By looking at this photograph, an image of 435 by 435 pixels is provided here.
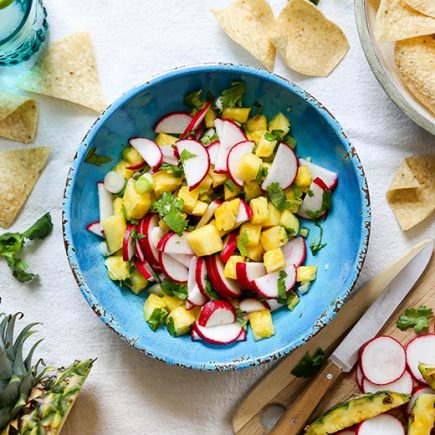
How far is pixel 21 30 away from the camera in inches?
85.4

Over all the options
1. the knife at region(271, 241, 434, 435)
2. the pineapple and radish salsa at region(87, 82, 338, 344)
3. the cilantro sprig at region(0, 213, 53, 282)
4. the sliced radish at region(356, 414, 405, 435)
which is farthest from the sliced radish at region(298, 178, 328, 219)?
the cilantro sprig at region(0, 213, 53, 282)

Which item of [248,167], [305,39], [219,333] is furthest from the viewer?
[305,39]

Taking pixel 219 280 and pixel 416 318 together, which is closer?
pixel 219 280

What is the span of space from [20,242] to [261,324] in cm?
A: 78

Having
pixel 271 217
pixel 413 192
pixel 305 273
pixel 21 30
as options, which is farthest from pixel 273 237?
pixel 21 30

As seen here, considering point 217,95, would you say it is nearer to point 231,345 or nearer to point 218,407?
point 231,345

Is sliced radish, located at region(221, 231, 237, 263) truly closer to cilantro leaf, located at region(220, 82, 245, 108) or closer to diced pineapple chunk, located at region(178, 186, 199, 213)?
diced pineapple chunk, located at region(178, 186, 199, 213)

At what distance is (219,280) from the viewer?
2.08 m

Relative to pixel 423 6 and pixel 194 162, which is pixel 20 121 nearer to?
pixel 194 162

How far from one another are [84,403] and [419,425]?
40.2 inches

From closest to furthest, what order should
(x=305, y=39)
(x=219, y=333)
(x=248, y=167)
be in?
(x=248, y=167) → (x=219, y=333) → (x=305, y=39)

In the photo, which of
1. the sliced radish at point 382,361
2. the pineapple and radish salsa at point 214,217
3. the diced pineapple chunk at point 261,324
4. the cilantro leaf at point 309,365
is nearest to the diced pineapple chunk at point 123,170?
the pineapple and radish salsa at point 214,217

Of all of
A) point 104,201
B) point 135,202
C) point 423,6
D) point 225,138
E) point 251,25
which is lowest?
point 104,201

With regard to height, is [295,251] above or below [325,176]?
below
